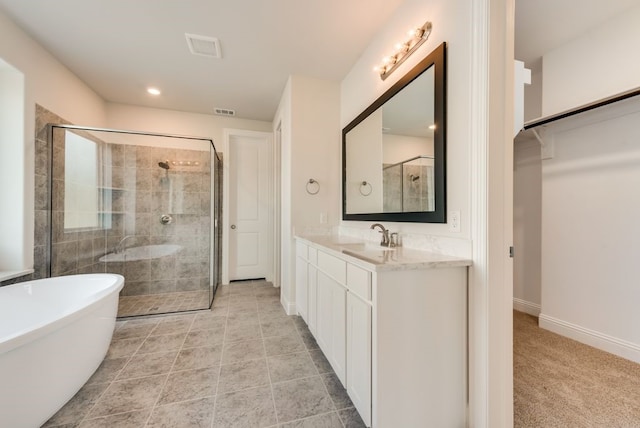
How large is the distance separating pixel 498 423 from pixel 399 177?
148cm

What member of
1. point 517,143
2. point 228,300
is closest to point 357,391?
point 228,300

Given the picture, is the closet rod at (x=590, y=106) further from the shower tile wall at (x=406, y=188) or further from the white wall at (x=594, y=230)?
the shower tile wall at (x=406, y=188)

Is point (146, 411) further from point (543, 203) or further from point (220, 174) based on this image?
point (543, 203)

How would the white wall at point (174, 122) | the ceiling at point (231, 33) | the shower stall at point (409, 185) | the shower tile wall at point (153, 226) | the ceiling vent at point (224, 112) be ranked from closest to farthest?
the shower stall at point (409, 185), the ceiling at point (231, 33), the shower tile wall at point (153, 226), the white wall at point (174, 122), the ceiling vent at point (224, 112)

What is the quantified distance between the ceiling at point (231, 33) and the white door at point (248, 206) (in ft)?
3.84

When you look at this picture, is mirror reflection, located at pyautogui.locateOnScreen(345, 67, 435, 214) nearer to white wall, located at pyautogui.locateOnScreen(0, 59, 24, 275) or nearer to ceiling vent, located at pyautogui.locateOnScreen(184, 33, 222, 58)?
ceiling vent, located at pyautogui.locateOnScreen(184, 33, 222, 58)

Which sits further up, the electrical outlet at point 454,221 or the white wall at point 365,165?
the white wall at point 365,165

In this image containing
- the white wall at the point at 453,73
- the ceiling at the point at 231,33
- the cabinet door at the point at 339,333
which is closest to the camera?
the white wall at the point at 453,73

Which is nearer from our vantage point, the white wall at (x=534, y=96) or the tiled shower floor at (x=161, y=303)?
the white wall at (x=534, y=96)

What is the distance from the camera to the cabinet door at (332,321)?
5.00 feet

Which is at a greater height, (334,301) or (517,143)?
(517,143)

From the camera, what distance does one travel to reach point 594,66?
82.7 inches

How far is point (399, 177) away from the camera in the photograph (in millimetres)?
1923

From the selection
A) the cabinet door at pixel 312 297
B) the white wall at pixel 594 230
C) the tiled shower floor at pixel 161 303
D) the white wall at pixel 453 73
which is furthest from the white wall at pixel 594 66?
the tiled shower floor at pixel 161 303
